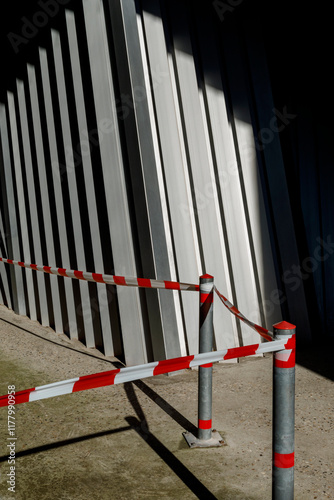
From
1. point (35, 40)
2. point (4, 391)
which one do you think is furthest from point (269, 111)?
point (4, 391)

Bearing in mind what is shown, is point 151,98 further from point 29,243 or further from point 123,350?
point 29,243

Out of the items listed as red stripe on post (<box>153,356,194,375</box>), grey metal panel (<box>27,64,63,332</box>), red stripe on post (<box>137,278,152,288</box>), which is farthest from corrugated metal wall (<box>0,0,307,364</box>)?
red stripe on post (<box>153,356,194,375</box>)

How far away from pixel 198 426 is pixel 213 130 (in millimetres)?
2935

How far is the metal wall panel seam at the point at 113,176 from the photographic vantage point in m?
4.76

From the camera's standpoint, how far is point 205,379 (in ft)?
10.5

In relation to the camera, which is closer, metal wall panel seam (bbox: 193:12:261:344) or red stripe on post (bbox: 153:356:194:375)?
red stripe on post (bbox: 153:356:194:375)

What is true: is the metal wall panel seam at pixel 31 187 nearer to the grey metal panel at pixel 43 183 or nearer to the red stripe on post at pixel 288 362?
the grey metal panel at pixel 43 183

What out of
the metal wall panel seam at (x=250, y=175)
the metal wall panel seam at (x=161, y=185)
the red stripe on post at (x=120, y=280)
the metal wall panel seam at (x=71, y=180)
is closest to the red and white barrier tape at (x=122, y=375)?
the red stripe on post at (x=120, y=280)

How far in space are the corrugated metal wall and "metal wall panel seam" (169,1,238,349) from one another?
11 mm

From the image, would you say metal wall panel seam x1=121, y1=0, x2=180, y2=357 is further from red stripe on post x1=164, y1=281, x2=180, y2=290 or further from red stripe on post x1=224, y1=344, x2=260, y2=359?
red stripe on post x1=224, y1=344, x2=260, y2=359

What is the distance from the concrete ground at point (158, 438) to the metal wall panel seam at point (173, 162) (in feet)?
2.18

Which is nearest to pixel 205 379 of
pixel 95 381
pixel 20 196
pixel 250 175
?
pixel 95 381

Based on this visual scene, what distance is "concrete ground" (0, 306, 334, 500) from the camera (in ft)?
9.21

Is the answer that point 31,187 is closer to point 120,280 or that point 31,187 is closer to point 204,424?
point 120,280
